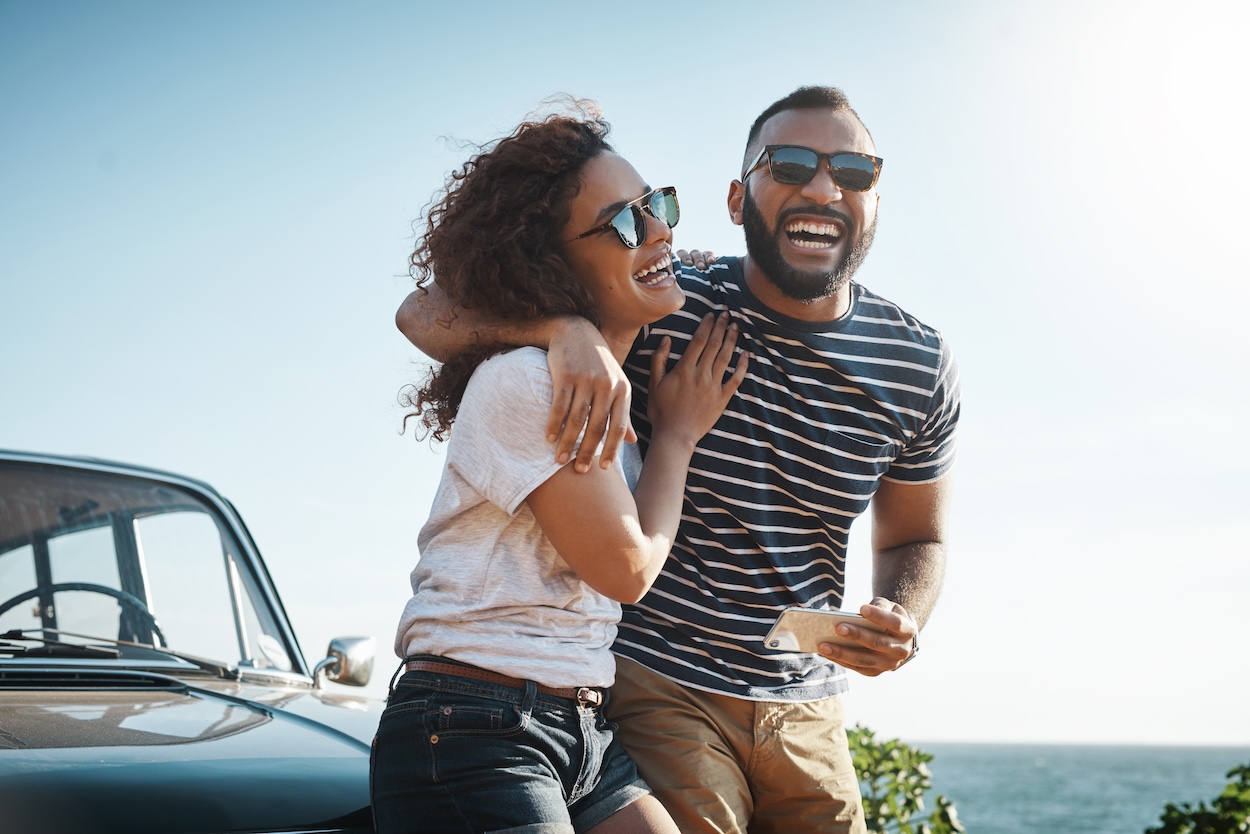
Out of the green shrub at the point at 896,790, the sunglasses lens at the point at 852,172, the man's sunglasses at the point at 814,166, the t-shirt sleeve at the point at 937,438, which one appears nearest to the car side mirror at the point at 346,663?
the t-shirt sleeve at the point at 937,438

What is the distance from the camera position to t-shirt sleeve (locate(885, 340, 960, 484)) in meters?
3.07

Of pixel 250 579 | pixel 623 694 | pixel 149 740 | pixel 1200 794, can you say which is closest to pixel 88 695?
pixel 149 740

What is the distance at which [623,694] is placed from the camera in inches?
105

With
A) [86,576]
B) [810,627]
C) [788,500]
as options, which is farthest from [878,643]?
[86,576]

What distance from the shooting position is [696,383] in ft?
8.86

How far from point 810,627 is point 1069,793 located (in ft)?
277

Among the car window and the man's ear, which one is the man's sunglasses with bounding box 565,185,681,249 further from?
the car window

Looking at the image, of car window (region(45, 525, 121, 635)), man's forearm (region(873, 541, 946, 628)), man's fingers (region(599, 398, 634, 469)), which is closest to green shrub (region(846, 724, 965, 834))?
man's forearm (region(873, 541, 946, 628))

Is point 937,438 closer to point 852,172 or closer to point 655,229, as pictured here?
point 852,172

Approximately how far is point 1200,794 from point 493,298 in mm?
89276

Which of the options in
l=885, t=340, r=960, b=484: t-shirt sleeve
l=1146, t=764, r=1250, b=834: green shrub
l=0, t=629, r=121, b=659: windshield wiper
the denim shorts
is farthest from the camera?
l=1146, t=764, r=1250, b=834: green shrub

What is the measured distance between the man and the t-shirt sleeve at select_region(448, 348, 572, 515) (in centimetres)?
28

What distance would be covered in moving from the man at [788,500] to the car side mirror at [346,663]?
115cm

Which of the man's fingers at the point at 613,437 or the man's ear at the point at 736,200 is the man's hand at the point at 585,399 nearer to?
the man's fingers at the point at 613,437
